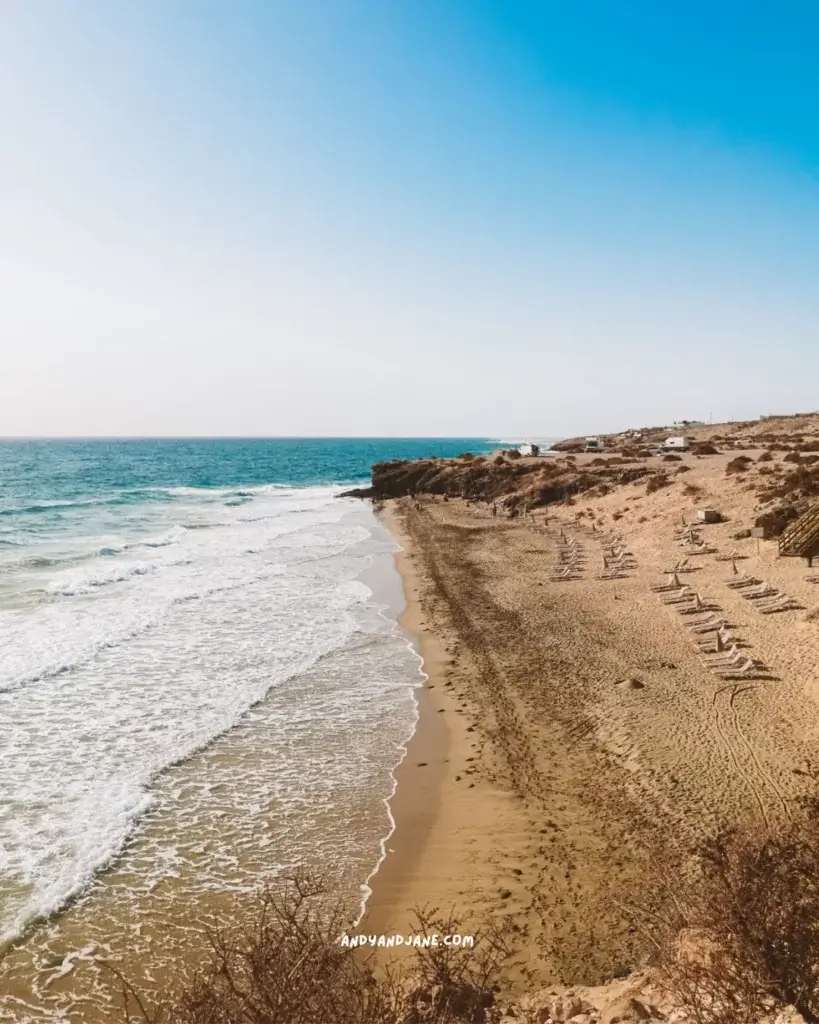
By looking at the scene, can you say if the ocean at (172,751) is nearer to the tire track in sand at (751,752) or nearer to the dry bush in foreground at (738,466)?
the tire track in sand at (751,752)

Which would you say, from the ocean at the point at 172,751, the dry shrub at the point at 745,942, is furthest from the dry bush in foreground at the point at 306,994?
the ocean at the point at 172,751

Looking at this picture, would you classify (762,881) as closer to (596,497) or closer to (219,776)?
(219,776)

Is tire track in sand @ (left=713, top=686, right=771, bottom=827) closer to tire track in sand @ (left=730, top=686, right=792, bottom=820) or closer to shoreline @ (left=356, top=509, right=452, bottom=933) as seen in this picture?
tire track in sand @ (left=730, top=686, right=792, bottom=820)

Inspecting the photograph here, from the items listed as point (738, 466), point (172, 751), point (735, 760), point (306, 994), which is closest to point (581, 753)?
point (735, 760)

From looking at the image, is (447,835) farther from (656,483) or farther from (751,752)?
(656,483)

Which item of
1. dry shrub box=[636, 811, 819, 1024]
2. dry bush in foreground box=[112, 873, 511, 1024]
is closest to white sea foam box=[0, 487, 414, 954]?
dry bush in foreground box=[112, 873, 511, 1024]

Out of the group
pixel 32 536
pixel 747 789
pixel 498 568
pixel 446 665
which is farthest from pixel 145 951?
pixel 32 536
